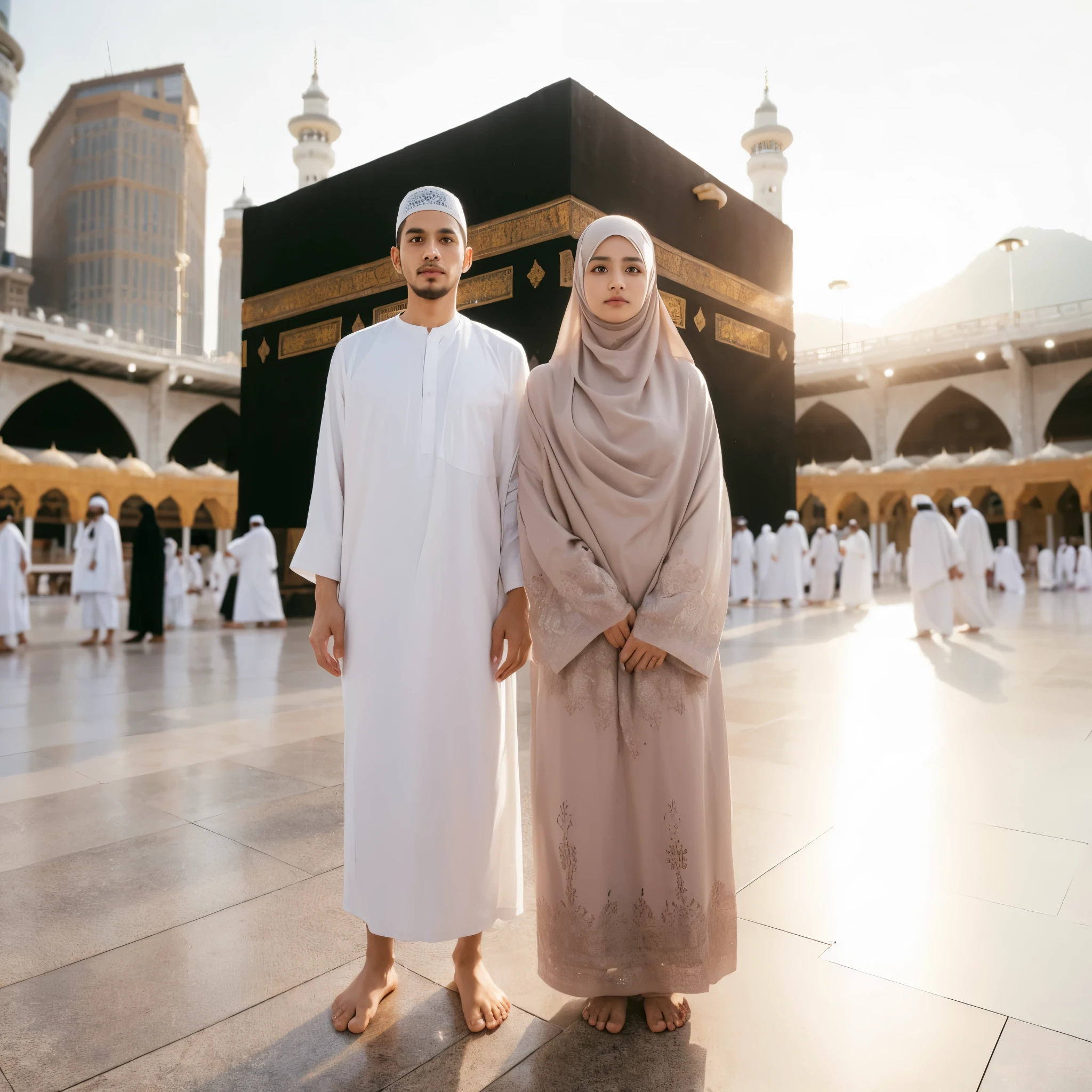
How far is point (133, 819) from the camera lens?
1.86m

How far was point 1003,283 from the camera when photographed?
80750 millimetres

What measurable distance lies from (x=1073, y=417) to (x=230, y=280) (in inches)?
1558

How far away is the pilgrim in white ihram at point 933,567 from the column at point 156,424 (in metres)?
16.9

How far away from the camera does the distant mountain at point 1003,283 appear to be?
81000mm

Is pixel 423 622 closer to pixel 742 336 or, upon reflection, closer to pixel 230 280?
pixel 742 336

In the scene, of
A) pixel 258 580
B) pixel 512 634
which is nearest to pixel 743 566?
pixel 258 580

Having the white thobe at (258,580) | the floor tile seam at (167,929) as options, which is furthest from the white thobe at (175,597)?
the floor tile seam at (167,929)

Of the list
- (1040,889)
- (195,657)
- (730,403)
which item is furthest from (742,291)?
(1040,889)

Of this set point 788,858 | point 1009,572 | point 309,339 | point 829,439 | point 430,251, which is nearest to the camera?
point 430,251

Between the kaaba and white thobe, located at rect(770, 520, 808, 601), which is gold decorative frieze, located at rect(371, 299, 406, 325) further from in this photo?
white thobe, located at rect(770, 520, 808, 601)

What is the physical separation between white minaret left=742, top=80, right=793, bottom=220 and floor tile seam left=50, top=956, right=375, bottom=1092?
2312 cm

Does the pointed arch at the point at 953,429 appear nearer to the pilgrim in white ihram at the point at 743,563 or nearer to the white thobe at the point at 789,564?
the white thobe at the point at 789,564

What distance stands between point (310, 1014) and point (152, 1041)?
7.4 inches

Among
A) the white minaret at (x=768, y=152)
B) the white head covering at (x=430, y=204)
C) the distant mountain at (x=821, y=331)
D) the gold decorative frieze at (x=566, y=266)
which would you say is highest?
the distant mountain at (x=821, y=331)
